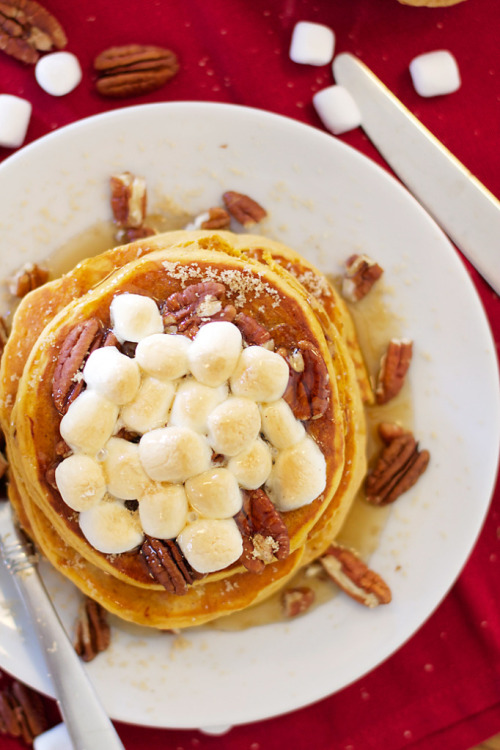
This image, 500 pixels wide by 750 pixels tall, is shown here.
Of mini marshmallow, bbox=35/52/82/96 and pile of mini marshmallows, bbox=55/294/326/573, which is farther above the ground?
mini marshmallow, bbox=35/52/82/96

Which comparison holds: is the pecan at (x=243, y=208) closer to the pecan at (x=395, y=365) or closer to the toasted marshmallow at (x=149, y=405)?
the pecan at (x=395, y=365)

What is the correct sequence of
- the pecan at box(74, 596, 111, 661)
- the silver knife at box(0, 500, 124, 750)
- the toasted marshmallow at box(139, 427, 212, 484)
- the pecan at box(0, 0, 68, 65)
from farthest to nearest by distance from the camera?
the pecan at box(0, 0, 68, 65) < the pecan at box(74, 596, 111, 661) < the silver knife at box(0, 500, 124, 750) < the toasted marshmallow at box(139, 427, 212, 484)

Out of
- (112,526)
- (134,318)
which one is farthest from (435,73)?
(112,526)

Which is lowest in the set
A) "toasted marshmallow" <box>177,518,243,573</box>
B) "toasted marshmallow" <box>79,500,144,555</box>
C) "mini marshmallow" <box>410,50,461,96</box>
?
"toasted marshmallow" <box>177,518,243,573</box>

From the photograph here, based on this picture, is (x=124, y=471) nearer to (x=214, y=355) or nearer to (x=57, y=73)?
(x=214, y=355)

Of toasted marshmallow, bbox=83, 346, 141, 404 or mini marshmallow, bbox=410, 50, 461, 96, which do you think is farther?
mini marshmallow, bbox=410, 50, 461, 96

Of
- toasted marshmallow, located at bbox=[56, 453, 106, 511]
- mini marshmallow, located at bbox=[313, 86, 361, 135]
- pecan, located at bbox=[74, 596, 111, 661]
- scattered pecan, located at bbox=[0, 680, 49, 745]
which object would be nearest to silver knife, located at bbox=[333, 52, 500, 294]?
mini marshmallow, located at bbox=[313, 86, 361, 135]

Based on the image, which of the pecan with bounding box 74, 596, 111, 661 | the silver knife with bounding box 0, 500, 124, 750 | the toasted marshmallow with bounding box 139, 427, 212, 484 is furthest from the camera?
the pecan with bounding box 74, 596, 111, 661

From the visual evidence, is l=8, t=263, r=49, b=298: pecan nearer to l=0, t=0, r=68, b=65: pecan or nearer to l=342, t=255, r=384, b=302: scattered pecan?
l=0, t=0, r=68, b=65: pecan
